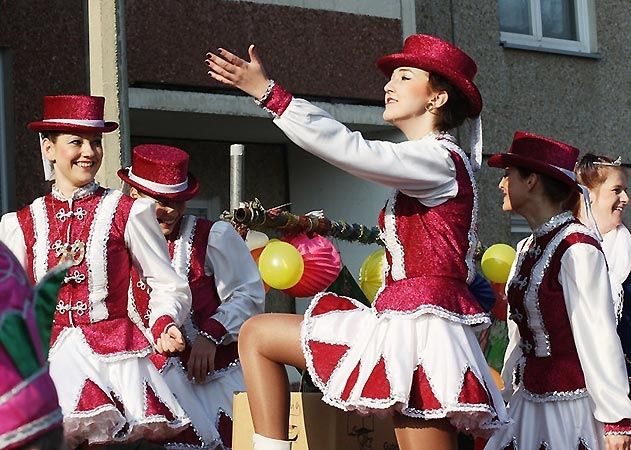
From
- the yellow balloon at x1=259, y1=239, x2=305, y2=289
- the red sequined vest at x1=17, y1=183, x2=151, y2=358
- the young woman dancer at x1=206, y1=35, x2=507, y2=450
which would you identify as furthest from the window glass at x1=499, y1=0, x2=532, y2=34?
the young woman dancer at x1=206, y1=35, x2=507, y2=450

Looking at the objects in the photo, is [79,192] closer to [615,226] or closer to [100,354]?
[100,354]

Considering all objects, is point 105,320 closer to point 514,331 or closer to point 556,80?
point 514,331

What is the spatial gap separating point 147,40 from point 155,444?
198 inches

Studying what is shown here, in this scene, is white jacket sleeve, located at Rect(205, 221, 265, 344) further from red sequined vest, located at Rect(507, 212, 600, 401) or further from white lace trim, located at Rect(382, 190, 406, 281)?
white lace trim, located at Rect(382, 190, 406, 281)

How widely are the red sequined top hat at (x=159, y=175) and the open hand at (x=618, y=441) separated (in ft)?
6.99

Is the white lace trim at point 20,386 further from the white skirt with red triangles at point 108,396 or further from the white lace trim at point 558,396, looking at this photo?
the white lace trim at point 558,396

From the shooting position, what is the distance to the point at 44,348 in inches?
77.6

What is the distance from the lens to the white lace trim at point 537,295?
16.3 feet

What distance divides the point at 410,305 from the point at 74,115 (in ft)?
5.52

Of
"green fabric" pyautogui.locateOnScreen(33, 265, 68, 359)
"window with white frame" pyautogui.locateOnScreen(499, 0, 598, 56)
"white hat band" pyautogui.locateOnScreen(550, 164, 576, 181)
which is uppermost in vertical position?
"window with white frame" pyautogui.locateOnScreen(499, 0, 598, 56)

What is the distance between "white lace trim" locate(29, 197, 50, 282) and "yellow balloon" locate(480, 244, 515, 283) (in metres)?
3.93

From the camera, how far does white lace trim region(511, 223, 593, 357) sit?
498 centimetres

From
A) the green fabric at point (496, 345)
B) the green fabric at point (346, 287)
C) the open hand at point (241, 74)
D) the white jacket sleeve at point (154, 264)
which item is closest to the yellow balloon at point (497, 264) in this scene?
the green fabric at point (496, 345)

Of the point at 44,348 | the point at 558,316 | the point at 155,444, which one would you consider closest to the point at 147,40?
the point at 155,444
